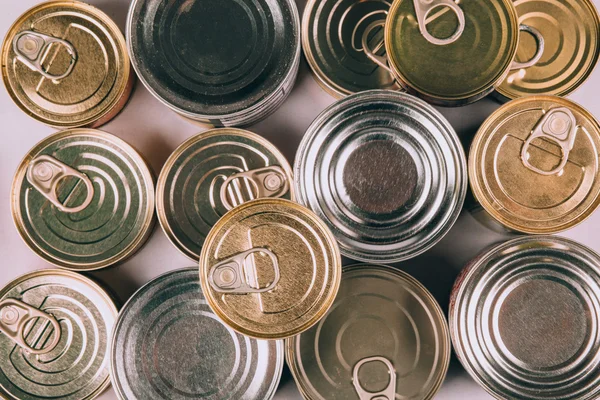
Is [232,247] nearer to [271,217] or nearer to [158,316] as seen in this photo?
[271,217]

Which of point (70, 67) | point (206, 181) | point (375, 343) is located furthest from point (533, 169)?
point (70, 67)

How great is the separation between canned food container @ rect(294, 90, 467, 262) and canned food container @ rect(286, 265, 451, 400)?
17 centimetres

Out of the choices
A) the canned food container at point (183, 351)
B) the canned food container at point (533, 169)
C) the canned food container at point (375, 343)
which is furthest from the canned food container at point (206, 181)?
the canned food container at point (533, 169)

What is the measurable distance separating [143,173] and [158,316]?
0.53 m

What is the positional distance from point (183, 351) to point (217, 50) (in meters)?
1.10

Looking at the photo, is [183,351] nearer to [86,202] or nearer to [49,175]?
[86,202]

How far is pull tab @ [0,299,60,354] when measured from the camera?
178 centimetres

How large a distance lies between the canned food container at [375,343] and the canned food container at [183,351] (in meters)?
0.16

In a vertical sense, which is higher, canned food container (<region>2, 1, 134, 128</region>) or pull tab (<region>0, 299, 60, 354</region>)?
canned food container (<region>2, 1, 134, 128</region>)

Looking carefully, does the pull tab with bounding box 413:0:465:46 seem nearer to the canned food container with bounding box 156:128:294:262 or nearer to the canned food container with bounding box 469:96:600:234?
the canned food container with bounding box 469:96:600:234

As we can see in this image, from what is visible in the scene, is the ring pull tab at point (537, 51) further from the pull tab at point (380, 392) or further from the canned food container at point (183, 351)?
the canned food container at point (183, 351)

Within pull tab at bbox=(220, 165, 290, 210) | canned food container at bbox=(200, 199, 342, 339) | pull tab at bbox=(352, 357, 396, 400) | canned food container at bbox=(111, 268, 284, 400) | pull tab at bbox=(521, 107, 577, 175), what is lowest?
pull tab at bbox=(352, 357, 396, 400)

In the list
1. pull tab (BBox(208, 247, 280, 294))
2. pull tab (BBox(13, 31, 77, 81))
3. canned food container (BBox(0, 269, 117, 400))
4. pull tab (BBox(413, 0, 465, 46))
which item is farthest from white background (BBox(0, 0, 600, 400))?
pull tab (BBox(208, 247, 280, 294))

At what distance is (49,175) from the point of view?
1.79 metres
